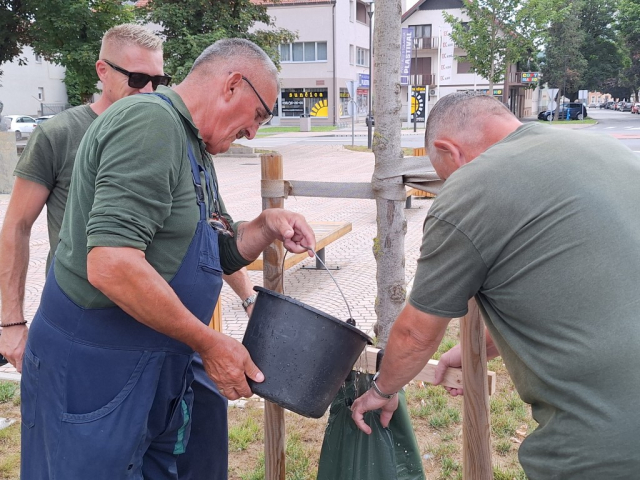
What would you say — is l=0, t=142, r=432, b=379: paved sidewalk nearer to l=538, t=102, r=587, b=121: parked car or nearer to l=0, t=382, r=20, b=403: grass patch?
l=0, t=382, r=20, b=403: grass patch

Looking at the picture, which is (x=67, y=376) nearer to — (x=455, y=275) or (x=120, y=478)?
(x=120, y=478)

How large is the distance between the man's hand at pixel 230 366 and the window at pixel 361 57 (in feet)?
150

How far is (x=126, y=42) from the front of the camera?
2916 millimetres

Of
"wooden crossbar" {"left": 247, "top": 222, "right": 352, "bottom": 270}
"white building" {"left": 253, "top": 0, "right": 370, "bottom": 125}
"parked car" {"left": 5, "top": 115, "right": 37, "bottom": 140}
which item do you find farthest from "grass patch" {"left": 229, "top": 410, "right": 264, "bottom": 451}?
"white building" {"left": 253, "top": 0, "right": 370, "bottom": 125}

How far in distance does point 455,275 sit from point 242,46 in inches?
39.8

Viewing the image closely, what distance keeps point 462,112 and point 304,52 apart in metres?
41.7

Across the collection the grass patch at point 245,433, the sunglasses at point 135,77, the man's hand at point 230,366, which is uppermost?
the sunglasses at point 135,77

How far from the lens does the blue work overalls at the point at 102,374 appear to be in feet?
6.30

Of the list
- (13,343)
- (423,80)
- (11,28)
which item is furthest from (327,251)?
(423,80)

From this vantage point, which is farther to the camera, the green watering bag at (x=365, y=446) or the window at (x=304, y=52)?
the window at (x=304, y=52)

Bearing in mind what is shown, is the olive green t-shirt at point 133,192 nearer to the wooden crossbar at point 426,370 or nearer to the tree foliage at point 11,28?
the wooden crossbar at point 426,370

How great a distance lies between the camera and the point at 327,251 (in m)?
8.48

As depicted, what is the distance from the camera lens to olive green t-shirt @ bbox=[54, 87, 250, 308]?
1.69m

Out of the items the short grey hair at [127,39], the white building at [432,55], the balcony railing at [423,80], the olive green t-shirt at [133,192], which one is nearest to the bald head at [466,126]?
the olive green t-shirt at [133,192]
